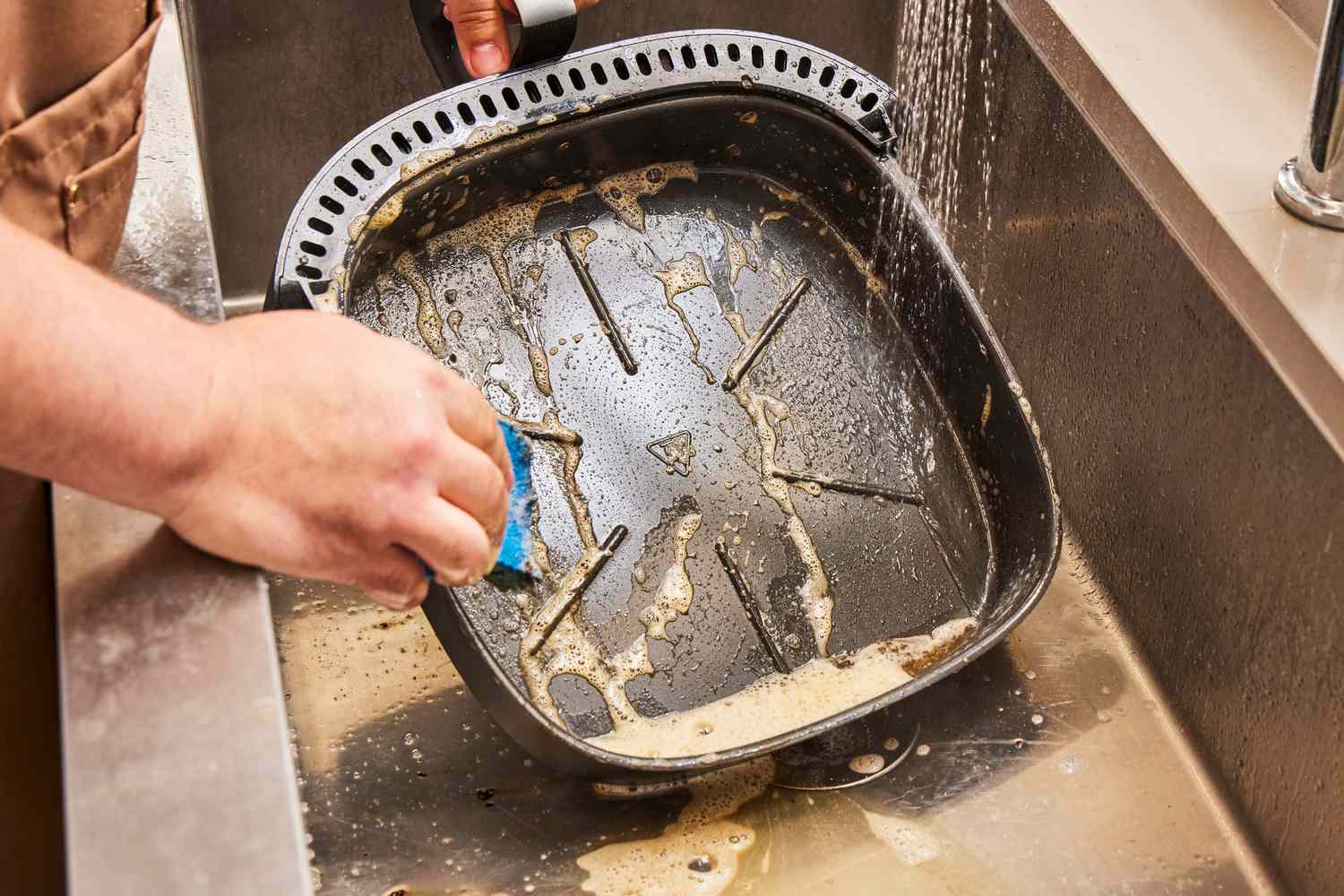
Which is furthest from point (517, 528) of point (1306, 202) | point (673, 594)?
point (1306, 202)

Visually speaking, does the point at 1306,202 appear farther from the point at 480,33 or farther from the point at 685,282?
the point at 480,33

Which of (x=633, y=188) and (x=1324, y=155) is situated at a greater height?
(x=1324, y=155)

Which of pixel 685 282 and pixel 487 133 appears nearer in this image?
pixel 487 133

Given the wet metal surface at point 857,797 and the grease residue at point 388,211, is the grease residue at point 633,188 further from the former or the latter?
the wet metal surface at point 857,797

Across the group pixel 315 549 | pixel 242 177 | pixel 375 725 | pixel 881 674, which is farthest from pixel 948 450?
pixel 242 177

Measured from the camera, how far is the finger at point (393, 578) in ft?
1.74

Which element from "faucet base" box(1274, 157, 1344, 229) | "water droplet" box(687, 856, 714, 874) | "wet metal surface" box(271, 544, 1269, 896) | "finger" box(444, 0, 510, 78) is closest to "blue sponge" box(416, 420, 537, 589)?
"wet metal surface" box(271, 544, 1269, 896)

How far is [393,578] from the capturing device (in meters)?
0.54

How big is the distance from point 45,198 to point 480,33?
1.52ft

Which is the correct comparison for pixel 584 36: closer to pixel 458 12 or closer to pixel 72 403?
pixel 458 12

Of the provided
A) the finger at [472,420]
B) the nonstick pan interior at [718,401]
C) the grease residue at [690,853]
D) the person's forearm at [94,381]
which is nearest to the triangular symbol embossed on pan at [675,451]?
the nonstick pan interior at [718,401]

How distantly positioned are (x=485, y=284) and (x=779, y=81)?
271 mm

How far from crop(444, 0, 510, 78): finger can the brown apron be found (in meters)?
0.35

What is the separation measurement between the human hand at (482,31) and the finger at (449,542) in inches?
20.7
